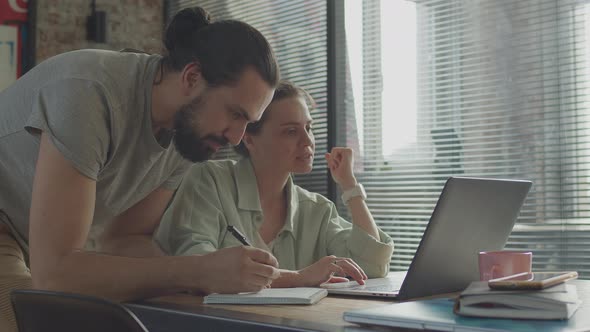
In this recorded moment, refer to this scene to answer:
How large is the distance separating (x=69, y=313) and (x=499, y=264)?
2.75ft

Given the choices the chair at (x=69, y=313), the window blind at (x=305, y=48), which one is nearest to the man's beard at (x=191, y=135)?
the chair at (x=69, y=313)

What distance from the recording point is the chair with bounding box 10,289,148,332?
867mm

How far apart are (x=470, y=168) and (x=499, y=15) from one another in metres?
0.64

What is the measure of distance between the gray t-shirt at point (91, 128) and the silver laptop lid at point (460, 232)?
67cm

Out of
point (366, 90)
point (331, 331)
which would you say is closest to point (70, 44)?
point (366, 90)

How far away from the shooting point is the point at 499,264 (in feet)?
4.60

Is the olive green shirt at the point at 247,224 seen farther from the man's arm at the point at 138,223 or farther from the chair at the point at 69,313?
the chair at the point at 69,313

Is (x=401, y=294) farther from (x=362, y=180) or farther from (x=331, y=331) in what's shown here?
(x=362, y=180)

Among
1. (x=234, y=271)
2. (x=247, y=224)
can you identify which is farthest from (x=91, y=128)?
(x=247, y=224)

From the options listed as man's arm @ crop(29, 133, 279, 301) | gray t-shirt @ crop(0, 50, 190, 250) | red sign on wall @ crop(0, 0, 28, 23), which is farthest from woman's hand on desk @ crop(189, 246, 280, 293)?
red sign on wall @ crop(0, 0, 28, 23)

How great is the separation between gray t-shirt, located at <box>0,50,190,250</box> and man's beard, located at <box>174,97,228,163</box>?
50 millimetres

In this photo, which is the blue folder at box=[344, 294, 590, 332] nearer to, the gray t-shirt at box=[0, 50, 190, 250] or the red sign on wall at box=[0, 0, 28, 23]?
the gray t-shirt at box=[0, 50, 190, 250]

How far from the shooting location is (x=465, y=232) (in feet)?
4.68

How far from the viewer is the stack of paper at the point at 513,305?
3.31 ft
